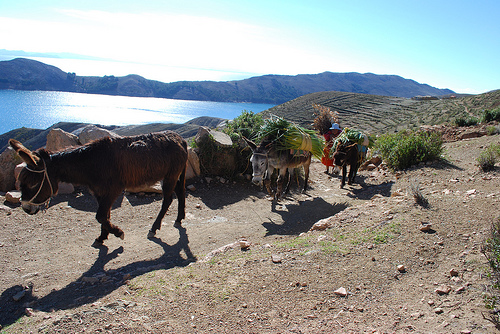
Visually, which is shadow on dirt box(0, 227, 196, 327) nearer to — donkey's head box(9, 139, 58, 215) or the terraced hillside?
donkey's head box(9, 139, 58, 215)

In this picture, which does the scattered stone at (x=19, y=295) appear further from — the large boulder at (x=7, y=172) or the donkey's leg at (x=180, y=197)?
the large boulder at (x=7, y=172)

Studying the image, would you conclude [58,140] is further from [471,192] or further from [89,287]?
[471,192]

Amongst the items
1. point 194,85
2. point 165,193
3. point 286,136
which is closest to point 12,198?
point 165,193

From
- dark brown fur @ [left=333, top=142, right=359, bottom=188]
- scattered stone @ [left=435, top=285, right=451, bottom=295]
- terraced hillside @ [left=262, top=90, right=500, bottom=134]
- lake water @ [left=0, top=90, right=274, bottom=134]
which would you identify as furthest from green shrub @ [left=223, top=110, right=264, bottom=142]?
terraced hillside @ [left=262, top=90, right=500, bottom=134]

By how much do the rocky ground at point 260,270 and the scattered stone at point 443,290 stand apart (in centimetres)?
2

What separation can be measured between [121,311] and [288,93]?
5959cm

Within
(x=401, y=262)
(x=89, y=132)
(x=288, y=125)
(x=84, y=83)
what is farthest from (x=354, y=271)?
(x=84, y=83)

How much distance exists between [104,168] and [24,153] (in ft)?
4.19

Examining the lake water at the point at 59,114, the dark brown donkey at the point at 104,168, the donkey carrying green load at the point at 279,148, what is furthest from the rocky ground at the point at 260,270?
the lake water at the point at 59,114

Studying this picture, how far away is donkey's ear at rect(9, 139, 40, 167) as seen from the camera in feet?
15.9

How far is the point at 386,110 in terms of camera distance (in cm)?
3216

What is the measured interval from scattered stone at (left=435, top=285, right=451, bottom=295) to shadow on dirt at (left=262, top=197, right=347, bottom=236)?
3933mm

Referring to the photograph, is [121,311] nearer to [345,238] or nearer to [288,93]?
[345,238]

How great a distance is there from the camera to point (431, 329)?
9.43 feet
